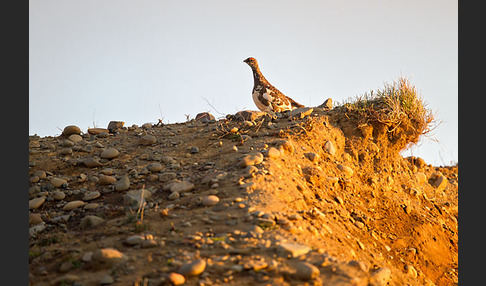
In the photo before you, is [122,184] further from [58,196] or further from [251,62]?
[251,62]

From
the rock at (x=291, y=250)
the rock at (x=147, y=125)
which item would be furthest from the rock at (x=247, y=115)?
the rock at (x=291, y=250)

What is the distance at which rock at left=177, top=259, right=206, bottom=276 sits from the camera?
11.6 ft

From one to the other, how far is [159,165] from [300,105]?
4.20 meters

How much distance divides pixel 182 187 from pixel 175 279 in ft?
6.68

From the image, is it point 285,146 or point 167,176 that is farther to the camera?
point 285,146

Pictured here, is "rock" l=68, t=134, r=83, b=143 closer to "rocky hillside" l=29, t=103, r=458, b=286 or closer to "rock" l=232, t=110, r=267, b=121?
"rocky hillside" l=29, t=103, r=458, b=286

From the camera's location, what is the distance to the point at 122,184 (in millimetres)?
5852

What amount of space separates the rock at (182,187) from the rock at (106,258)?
5.20 feet

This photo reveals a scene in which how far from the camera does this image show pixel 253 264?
3678mm

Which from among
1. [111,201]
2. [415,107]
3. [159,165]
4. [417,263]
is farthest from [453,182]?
[111,201]

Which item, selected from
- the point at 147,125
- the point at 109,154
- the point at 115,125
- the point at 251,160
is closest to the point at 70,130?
the point at 115,125

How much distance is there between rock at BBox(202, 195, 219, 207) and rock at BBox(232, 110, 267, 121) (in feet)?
9.22

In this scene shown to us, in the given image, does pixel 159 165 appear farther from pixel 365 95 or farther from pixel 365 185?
pixel 365 95

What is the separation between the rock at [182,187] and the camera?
5367mm
